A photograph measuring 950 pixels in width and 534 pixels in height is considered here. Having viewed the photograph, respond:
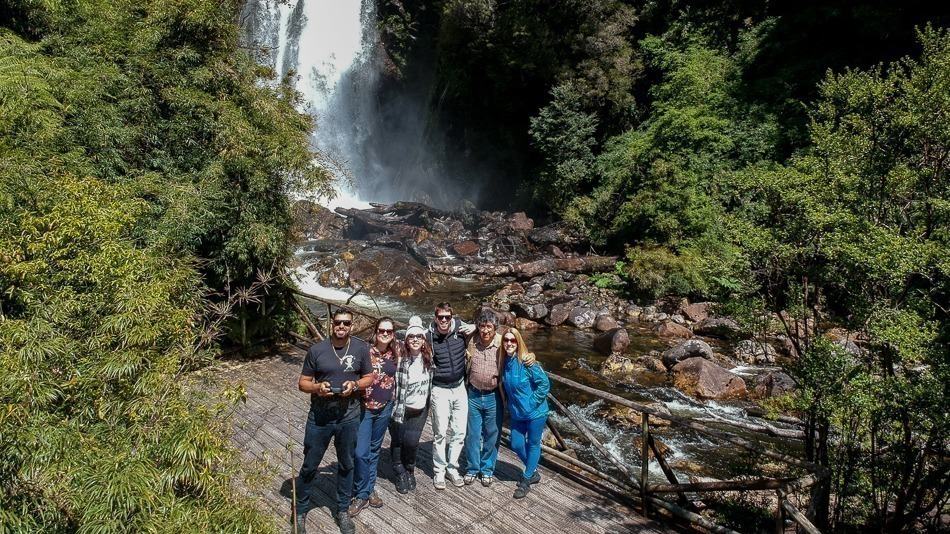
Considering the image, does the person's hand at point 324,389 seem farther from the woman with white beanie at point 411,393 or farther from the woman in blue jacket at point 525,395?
the woman in blue jacket at point 525,395

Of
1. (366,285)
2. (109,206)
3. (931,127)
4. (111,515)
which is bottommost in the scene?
(366,285)

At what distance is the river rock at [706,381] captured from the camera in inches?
407

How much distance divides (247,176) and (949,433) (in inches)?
328

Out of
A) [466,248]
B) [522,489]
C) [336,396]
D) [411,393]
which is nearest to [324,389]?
[336,396]

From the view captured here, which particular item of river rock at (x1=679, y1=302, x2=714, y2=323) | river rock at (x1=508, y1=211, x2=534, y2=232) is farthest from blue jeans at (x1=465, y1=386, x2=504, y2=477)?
river rock at (x1=508, y1=211, x2=534, y2=232)

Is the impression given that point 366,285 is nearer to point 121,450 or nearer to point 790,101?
point 790,101

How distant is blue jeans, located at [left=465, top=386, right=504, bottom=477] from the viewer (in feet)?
16.3

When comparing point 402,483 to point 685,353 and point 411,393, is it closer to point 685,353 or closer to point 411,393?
point 411,393

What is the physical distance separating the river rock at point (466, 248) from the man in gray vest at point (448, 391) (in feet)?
55.8

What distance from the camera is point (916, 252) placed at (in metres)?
4.03

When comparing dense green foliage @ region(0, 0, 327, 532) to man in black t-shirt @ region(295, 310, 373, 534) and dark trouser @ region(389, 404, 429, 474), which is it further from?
dark trouser @ region(389, 404, 429, 474)

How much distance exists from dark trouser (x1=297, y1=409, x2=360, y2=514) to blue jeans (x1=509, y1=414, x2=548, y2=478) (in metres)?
1.49

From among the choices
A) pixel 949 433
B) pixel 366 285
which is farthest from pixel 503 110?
pixel 949 433

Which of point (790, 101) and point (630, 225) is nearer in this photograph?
point (790, 101)
